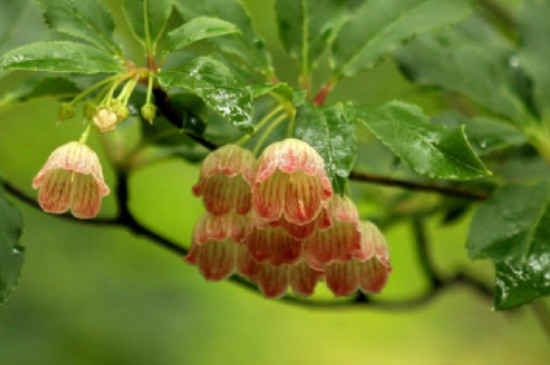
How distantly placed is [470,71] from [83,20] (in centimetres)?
78

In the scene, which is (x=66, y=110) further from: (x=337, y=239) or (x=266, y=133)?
(x=337, y=239)

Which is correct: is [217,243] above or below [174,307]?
above

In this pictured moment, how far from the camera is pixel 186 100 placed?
3.86ft

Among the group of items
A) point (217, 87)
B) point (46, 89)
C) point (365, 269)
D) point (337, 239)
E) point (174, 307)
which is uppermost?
point (217, 87)

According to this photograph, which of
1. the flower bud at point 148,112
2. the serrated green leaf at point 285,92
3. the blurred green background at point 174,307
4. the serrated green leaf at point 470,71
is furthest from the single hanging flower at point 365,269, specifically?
the blurred green background at point 174,307

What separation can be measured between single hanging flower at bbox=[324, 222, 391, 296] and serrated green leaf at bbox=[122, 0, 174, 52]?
0.41 meters

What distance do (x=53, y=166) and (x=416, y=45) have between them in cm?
87

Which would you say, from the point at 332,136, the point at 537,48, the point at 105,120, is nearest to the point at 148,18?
the point at 105,120

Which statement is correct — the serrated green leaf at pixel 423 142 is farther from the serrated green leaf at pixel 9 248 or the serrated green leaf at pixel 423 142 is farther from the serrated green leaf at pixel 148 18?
the serrated green leaf at pixel 9 248

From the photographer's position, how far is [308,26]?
136cm

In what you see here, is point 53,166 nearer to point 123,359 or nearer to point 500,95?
point 500,95

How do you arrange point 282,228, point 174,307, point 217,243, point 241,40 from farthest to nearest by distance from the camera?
point 174,307, point 241,40, point 217,243, point 282,228

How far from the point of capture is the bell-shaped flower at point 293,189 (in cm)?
103

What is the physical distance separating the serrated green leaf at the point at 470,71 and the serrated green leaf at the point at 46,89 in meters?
0.67
